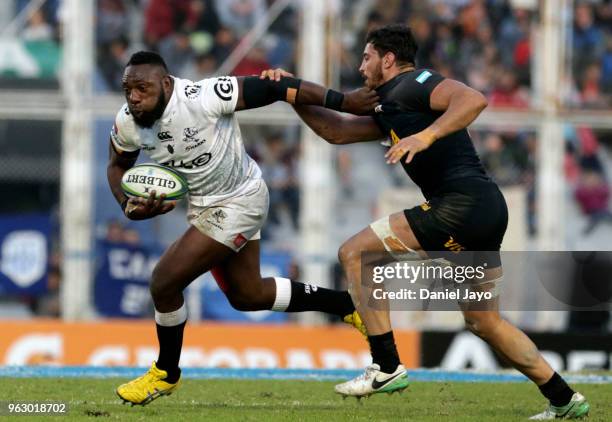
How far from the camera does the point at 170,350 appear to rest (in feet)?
25.5

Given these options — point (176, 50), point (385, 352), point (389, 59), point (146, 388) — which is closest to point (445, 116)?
point (389, 59)

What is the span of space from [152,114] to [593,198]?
1001 centimetres

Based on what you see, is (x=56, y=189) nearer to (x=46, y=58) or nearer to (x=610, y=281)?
(x=46, y=58)

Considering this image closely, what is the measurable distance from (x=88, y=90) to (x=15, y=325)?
329cm

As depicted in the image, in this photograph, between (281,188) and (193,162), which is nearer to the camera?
(193,162)

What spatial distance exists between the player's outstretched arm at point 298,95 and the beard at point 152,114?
18.7 inches

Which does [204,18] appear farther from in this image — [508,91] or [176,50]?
[508,91]

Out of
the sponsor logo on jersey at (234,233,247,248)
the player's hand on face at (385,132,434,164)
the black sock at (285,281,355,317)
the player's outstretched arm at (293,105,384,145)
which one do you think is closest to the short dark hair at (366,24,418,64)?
the player's outstretched arm at (293,105,384,145)

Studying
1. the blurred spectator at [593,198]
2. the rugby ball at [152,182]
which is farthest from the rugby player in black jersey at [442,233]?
the blurred spectator at [593,198]

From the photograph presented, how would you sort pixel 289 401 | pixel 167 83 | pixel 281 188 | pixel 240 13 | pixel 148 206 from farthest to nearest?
pixel 240 13, pixel 281 188, pixel 289 401, pixel 167 83, pixel 148 206

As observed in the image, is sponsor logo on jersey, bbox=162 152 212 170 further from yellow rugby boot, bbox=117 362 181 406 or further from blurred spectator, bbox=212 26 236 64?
blurred spectator, bbox=212 26 236 64

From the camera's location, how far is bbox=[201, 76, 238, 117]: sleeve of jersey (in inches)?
298

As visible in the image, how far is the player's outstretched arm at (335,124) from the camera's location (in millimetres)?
7793

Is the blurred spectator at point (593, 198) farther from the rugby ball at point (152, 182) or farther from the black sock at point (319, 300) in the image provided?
the rugby ball at point (152, 182)
